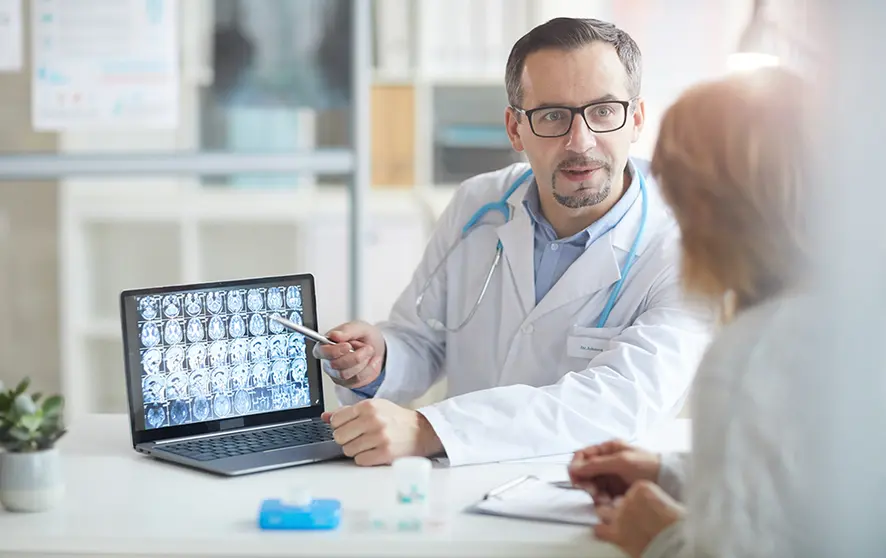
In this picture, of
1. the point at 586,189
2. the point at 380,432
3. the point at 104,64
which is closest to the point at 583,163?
the point at 586,189

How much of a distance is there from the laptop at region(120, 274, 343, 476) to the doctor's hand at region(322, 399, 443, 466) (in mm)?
43

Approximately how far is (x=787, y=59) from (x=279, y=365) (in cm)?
90

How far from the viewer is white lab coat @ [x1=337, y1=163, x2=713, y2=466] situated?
1.46m

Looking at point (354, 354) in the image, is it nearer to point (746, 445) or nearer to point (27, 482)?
point (27, 482)

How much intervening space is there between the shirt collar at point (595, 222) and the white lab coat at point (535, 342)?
0.01m

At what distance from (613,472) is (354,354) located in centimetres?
59

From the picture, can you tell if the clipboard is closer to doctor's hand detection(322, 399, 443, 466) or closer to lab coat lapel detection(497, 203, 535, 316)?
doctor's hand detection(322, 399, 443, 466)

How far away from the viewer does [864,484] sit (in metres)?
0.86

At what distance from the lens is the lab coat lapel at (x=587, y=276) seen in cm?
172

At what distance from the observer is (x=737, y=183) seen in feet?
3.35

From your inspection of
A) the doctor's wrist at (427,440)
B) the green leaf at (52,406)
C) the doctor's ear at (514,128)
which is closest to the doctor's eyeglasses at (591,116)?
the doctor's ear at (514,128)

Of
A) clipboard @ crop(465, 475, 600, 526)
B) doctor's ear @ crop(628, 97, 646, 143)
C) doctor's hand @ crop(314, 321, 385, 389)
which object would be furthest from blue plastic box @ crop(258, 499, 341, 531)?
doctor's ear @ crop(628, 97, 646, 143)

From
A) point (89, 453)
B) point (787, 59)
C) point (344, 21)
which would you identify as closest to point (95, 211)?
point (344, 21)

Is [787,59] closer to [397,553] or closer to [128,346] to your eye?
[397,553]
